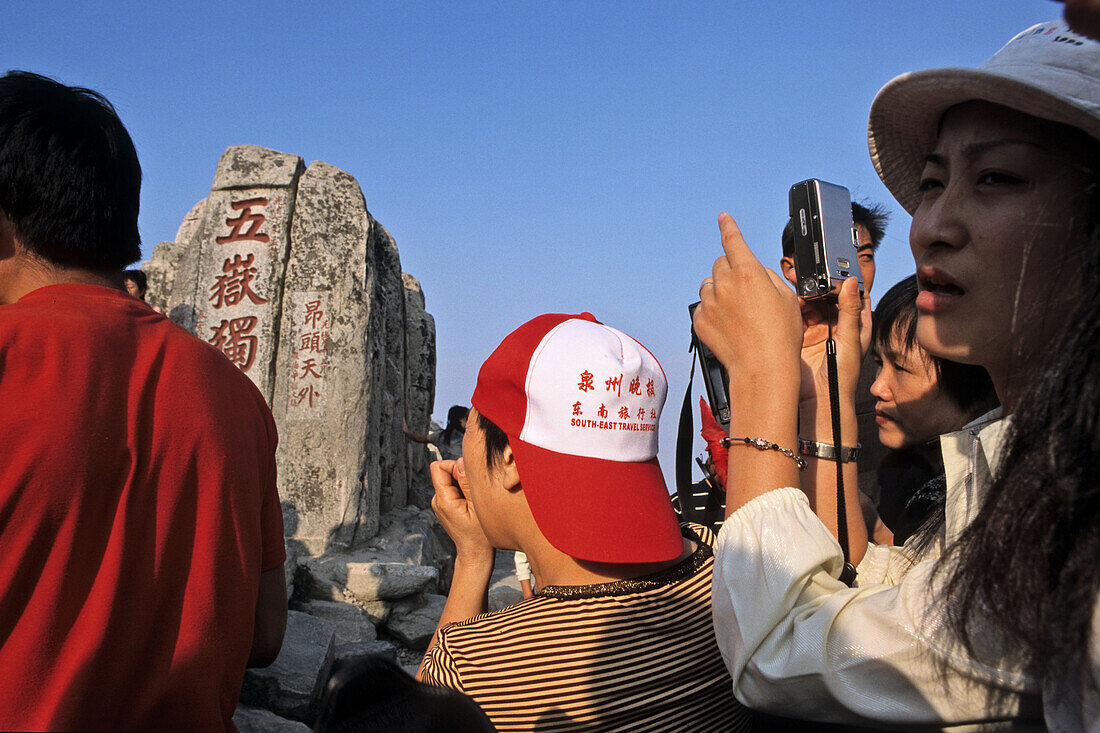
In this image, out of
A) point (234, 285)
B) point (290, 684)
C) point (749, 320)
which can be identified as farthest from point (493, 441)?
point (234, 285)

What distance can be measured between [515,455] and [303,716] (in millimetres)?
3057

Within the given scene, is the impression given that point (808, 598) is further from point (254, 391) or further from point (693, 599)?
point (254, 391)

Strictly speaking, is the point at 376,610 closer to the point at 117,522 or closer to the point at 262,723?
the point at 262,723

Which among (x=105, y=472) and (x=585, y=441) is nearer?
(x=105, y=472)

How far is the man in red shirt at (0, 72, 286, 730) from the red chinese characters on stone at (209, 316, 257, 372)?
17.5ft

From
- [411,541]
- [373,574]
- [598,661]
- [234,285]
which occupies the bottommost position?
[373,574]

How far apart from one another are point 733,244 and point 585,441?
455 millimetres

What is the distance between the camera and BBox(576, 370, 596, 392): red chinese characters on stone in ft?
4.42

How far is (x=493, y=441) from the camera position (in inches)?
57.9

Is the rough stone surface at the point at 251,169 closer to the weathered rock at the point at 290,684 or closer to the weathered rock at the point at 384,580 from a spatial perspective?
the weathered rock at the point at 384,580

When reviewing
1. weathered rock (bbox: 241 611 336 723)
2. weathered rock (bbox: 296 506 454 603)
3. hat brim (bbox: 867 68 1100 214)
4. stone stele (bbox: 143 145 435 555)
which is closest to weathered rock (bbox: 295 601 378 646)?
weathered rock (bbox: 296 506 454 603)

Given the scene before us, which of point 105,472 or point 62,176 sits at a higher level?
point 62,176

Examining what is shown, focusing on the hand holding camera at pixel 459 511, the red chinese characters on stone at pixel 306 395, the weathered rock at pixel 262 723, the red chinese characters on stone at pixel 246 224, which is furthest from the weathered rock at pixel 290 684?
the red chinese characters on stone at pixel 246 224

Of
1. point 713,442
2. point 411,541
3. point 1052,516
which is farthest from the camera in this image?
point 411,541
